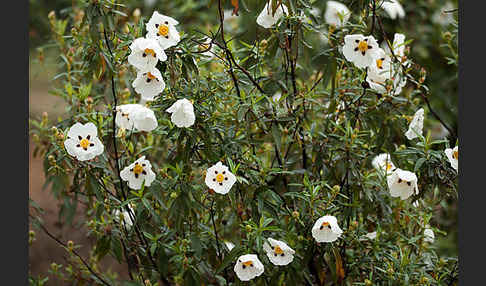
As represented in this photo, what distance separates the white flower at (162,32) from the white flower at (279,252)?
Answer: 30.3 inches

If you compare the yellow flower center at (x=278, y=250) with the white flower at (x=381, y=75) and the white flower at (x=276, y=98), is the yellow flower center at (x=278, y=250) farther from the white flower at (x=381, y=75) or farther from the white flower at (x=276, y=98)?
the white flower at (x=381, y=75)

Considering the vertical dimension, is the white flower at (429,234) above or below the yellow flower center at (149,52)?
below

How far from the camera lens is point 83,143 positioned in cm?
217

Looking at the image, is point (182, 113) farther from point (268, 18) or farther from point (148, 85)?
→ point (268, 18)

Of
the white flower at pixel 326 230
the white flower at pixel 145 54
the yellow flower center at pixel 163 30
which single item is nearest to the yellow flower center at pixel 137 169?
the white flower at pixel 145 54

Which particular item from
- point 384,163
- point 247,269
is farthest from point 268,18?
point 247,269

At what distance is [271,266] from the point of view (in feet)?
7.53

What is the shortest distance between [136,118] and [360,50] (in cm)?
84

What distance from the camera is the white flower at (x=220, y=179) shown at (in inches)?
82.2

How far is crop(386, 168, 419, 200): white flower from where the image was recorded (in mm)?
2218

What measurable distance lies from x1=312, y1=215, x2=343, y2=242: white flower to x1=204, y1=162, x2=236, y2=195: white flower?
1.08 feet

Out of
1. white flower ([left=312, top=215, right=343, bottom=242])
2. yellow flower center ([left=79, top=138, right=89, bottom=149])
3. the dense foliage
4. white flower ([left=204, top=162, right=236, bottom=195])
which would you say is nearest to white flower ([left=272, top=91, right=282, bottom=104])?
the dense foliage

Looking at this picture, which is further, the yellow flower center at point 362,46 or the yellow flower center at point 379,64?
the yellow flower center at point 379,64

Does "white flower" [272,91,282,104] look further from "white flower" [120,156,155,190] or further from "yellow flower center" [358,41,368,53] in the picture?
"white flower" [120,156,155,190]
